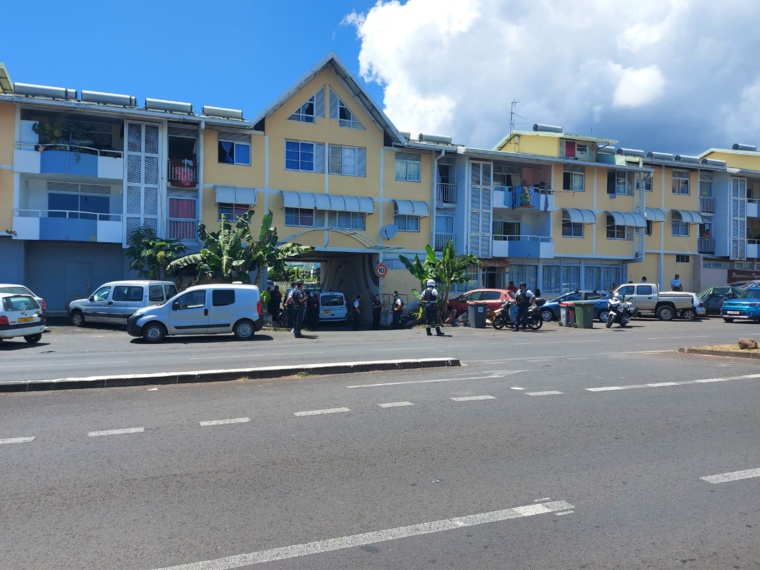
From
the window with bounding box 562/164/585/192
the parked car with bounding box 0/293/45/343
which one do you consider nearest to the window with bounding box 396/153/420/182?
the window with bounding box 562/164/585/192

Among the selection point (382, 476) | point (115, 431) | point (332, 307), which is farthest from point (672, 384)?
point (332, 307)

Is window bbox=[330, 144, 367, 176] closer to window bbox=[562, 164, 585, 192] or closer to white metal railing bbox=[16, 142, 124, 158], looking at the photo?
white metal railing bbox=[16, 142, 124, 158]

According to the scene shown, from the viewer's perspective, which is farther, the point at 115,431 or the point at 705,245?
the point at 705,245

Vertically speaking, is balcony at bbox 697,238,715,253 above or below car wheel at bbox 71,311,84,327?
above

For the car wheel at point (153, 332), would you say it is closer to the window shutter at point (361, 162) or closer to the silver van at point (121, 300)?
the silver van at point (121, 300)

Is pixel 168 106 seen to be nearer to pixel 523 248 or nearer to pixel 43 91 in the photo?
pixel 43 91

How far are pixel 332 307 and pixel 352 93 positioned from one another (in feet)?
37.5

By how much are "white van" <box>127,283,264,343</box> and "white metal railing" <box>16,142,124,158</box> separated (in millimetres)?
11983

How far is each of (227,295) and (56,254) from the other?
13827mm

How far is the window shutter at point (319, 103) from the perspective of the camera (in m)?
32.0

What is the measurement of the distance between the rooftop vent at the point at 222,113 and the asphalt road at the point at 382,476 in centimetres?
2263

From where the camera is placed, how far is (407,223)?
34125mm

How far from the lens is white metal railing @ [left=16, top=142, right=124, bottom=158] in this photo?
27.4 meters

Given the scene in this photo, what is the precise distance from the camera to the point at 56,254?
29328 millimetres
